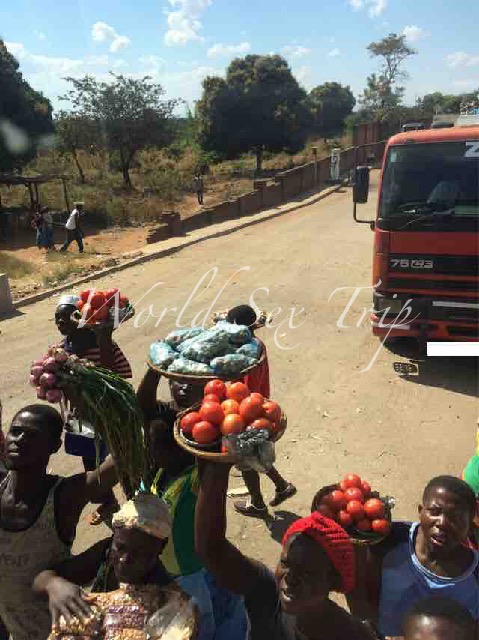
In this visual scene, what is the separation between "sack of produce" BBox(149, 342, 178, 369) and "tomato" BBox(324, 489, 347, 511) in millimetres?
1037

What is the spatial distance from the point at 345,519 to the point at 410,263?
4.37m

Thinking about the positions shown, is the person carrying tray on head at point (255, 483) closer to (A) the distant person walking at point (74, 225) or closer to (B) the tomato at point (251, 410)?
(B) the tomato at point (251, 410)

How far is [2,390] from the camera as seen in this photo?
249 inches

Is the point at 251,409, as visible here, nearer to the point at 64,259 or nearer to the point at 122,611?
the point at 122,611

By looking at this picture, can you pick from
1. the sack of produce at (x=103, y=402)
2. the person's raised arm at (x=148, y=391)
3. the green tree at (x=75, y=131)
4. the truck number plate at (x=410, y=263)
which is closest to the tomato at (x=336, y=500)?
the sack of produce at (x=103, y=402)

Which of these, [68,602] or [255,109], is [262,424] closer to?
[68,602]

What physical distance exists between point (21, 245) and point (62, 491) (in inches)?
651

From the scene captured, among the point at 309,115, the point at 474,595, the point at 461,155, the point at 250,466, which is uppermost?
the point at 309,115

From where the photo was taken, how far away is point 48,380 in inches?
77.3

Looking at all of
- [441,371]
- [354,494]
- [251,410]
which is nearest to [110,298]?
[251,410]

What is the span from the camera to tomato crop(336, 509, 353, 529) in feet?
6.65

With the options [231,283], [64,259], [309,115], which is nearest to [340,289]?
[231,283]

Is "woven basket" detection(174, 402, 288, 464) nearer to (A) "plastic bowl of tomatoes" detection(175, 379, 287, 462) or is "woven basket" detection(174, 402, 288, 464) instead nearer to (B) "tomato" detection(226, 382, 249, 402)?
(A) "plastic bowl of tomatoes" detection(175, 379, 287, 462)

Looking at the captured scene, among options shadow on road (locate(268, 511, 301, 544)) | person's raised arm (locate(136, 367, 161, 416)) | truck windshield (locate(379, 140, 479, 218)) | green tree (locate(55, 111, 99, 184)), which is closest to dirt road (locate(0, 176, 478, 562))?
shadow on road (locate(268, 511, 301, 544))
